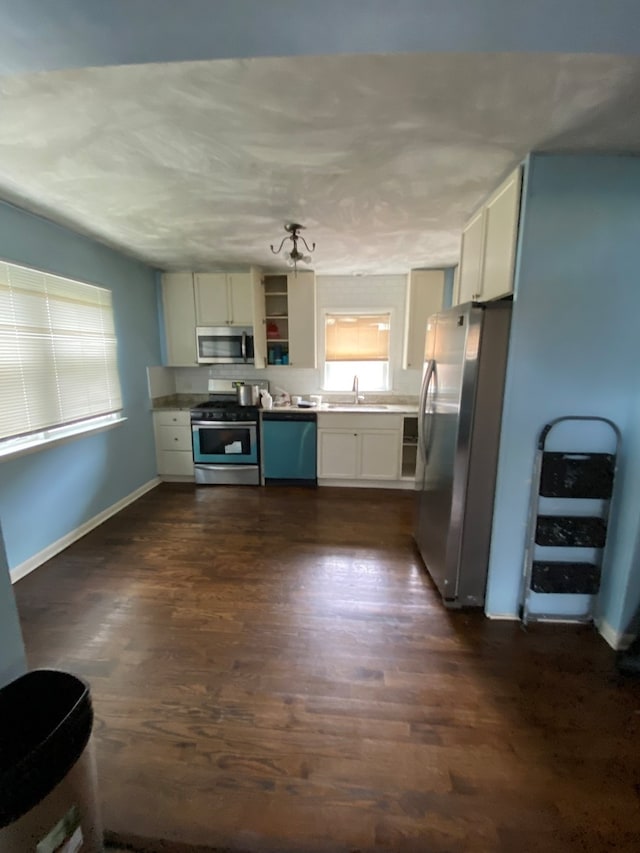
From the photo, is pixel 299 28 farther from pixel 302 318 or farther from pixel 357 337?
pixel 357 337

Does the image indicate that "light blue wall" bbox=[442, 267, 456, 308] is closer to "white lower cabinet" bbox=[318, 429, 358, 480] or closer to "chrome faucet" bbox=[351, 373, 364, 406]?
"chrome faucet" bbox=[351, 373, 364, 406]

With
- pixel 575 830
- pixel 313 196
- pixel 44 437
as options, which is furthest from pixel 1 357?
pixel 575 830

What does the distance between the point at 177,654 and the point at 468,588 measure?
170cm

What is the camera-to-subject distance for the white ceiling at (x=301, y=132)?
1.20m

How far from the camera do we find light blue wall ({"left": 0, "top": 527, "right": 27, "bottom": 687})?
3.52 feet

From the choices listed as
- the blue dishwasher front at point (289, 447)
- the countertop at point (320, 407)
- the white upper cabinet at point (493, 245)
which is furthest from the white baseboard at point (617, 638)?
the blue dishwasher front at point (289, 447)

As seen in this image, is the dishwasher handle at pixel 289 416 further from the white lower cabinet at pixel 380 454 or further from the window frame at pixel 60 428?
the window frame at pixel 60 428

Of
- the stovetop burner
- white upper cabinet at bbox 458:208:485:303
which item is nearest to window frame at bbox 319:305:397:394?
the stovetop burner

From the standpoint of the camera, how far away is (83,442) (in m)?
3.08

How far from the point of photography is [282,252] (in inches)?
135

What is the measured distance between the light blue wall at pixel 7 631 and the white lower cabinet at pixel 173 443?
3183 millimetres

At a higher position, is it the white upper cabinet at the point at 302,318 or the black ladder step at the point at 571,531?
the white upper cabinet at the point at 302,318

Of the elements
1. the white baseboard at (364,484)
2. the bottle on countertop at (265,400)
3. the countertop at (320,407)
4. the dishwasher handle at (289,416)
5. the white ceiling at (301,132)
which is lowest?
the white baseboard at (364,484)

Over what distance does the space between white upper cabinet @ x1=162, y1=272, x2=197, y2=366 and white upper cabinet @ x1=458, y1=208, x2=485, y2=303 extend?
3.00 m
